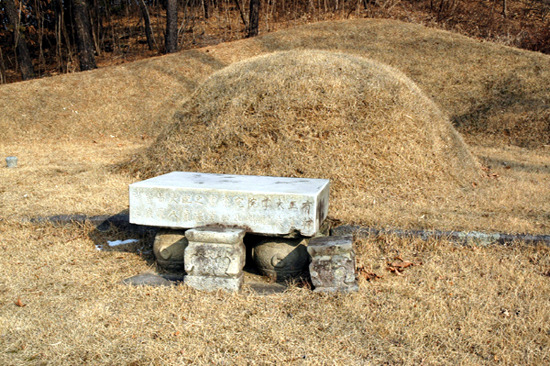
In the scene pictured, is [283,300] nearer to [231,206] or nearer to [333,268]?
[333,268]

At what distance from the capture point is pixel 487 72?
12.4 meters

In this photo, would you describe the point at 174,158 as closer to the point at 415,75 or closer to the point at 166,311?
the point at 166,311

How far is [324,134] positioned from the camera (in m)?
5.94

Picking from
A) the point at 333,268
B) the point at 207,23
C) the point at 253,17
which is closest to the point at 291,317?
the point at 333,268

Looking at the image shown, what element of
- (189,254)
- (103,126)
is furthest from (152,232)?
(103,126)

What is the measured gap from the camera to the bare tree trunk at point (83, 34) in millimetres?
13516

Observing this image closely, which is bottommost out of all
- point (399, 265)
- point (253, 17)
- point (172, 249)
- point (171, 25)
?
point (399, 265)

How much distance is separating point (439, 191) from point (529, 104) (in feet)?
22.2

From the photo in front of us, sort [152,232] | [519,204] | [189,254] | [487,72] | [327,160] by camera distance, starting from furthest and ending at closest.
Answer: [487,72] < [327,160] < [519,204] < [152,232] < [189,254]

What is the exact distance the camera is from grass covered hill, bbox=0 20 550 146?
10.9 metres

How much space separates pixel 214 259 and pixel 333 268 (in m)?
0.83

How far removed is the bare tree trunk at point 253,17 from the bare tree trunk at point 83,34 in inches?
204

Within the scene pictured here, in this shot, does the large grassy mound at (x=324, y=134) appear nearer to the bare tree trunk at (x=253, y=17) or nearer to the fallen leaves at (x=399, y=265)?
the fallen leaves at (x=399, y=265)

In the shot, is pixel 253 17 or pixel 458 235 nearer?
pixel 458 235
